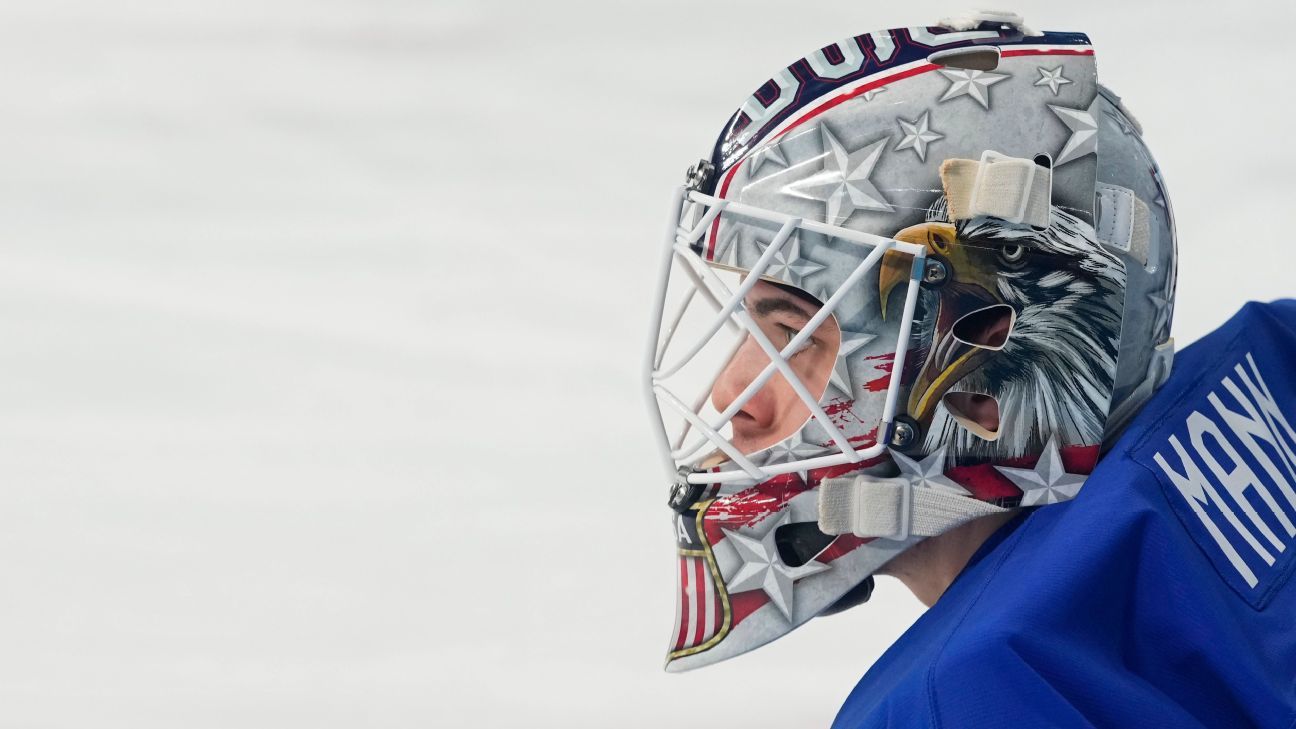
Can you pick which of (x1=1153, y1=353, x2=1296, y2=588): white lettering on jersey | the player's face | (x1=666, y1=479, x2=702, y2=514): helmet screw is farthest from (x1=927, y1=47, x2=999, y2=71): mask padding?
(x1=666, y1=479, x2=702, y2=514): helmet screw

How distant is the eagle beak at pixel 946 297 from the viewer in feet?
4.54

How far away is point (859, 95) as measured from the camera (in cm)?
145

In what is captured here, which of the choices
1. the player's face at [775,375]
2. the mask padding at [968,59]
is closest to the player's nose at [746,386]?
the player's face at [775,375]

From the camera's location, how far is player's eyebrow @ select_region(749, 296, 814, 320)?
147 cm

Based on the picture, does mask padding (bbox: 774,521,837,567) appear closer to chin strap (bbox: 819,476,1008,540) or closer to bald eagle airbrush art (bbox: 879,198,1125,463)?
chin strap (bbox: 819,476,1008,540)

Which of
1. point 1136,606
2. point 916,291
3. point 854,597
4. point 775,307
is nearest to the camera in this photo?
point 1136,606

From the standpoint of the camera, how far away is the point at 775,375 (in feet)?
5.04

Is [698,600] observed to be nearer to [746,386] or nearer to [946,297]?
[746,386]

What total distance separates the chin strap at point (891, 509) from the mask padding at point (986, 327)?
153mm

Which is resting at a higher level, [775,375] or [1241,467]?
[775,375]

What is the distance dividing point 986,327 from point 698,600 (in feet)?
1.40

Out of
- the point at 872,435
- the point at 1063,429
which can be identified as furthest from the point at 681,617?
the point at 1063,429

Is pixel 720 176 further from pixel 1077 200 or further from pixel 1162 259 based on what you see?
pixel 1162 259

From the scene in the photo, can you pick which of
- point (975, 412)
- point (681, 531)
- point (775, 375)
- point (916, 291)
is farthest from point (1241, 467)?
point (681, 531)
